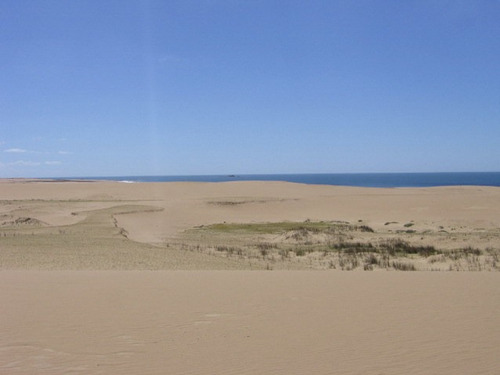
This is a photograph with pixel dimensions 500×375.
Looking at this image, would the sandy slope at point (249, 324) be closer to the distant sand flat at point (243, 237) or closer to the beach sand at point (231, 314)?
the beach sand at point (231, 314)

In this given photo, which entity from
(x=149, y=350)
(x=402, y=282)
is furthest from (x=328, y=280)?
(x=149, y=350)

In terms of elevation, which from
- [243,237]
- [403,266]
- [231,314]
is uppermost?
[231,314]

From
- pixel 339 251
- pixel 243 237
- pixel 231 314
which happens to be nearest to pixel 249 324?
pixel 231 314

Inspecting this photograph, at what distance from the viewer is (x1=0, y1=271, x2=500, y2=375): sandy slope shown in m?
6.90

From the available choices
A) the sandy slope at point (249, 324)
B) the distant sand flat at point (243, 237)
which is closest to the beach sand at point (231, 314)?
the sandy slope at point (249, 324)

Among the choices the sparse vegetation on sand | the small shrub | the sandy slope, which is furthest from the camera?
the sparse vegetation on sand

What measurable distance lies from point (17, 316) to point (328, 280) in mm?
7354

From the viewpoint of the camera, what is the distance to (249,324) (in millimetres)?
8859

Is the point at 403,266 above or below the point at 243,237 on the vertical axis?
above

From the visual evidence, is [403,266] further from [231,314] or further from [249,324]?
[249,324]

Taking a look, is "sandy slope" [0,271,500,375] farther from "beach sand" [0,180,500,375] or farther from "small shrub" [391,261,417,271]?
"small shrub" [391,261,417,271]

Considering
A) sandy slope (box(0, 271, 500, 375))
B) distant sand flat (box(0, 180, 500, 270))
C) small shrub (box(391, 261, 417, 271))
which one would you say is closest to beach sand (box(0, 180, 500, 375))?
sandy slope (box(0, 271, 500, 375))

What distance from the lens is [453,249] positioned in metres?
21.1

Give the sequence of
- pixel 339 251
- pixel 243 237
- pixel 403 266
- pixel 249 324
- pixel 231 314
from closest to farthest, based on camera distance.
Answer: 1. pixel 249 324
2. pixel 231 314
3. pixel 403 266
4. pixel 339 251
5. pixel 243 237
